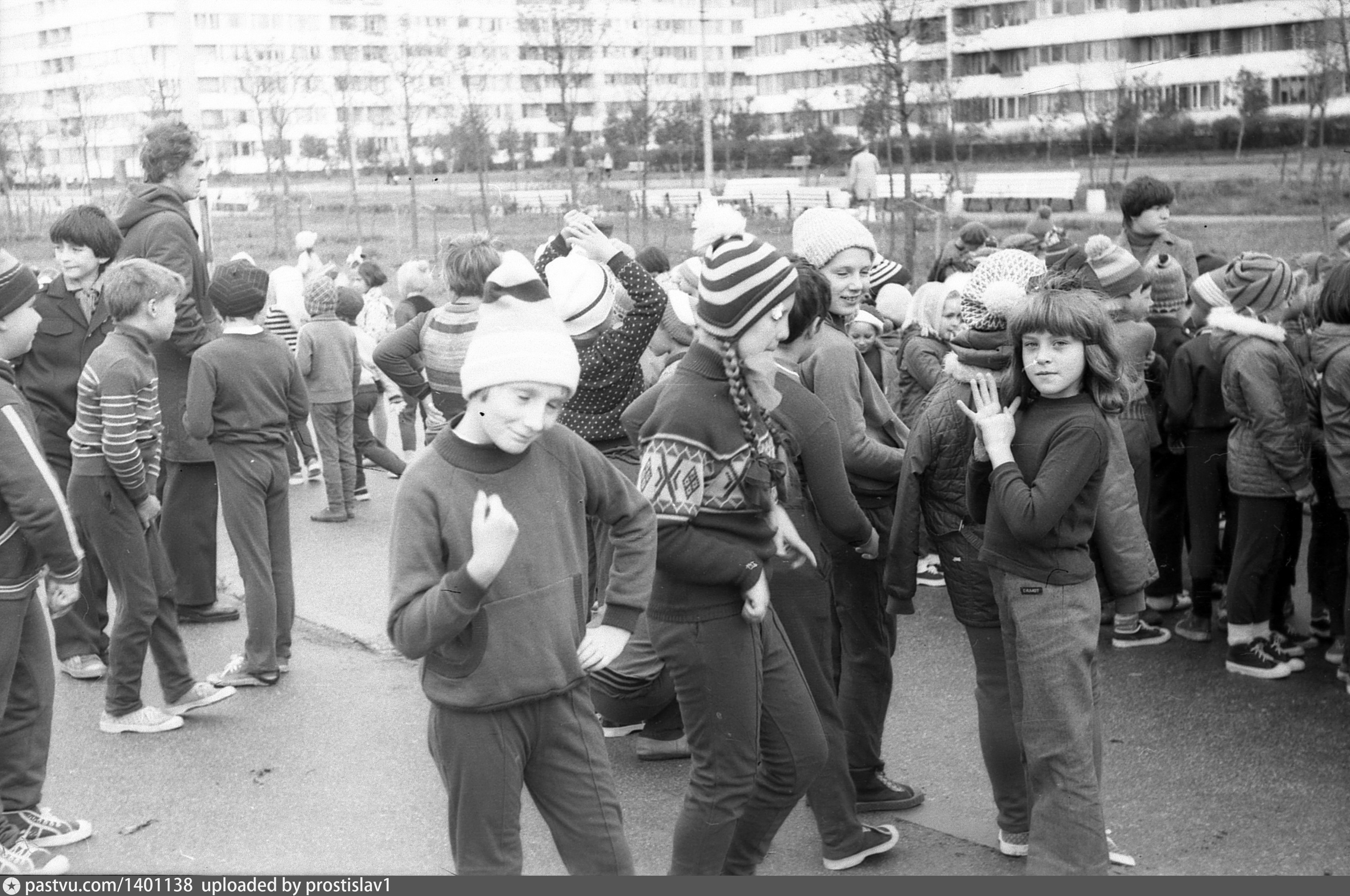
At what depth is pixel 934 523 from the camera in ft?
16.2

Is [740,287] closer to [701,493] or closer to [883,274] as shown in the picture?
[701,493]

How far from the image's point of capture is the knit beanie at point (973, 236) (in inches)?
420

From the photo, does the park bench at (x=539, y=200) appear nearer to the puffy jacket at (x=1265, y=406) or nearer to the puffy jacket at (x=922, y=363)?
the puffy jacket at (x=922, y=363)

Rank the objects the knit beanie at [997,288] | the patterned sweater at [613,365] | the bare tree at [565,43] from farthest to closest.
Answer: the bare tree at [565,43], the patterned sweater at [613,365], the knit beanie at [997,288]

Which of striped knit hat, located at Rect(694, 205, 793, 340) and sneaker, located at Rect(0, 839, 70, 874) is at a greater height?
striped knit hat, located at Rect(694, 205, 793, 340)

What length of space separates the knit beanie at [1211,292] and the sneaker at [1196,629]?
1.54 m

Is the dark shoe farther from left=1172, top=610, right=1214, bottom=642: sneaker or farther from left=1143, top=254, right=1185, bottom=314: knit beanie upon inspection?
left=1143, top=254, right=1185, bottom=314: knit beanie

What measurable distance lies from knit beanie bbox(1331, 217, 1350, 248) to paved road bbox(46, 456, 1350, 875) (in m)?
2.15

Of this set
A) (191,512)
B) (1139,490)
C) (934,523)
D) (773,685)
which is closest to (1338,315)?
(1139,490)

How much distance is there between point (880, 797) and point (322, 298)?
6678mm

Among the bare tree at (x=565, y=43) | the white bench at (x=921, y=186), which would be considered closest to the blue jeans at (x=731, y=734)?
the bare tree at (x=565, y=43)

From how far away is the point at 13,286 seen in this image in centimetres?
506

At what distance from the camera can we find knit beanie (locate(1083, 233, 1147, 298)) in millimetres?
6664

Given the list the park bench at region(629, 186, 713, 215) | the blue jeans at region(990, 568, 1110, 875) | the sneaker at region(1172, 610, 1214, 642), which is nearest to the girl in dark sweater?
the blue jeans at region(990, 568, 1110, 875)
